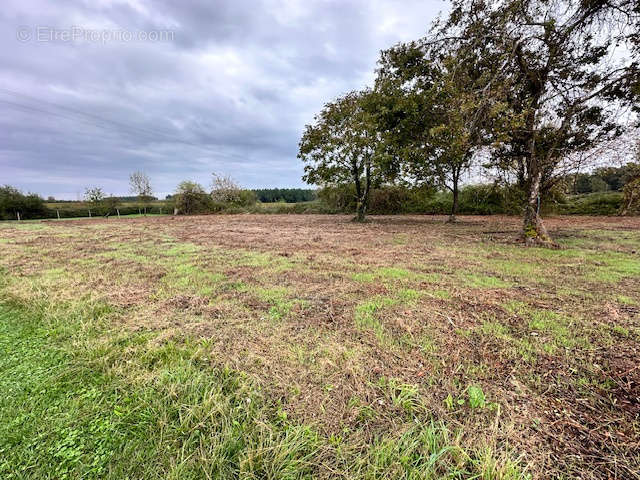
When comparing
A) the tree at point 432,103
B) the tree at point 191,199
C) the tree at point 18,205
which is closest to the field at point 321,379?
the tree at point 432,103

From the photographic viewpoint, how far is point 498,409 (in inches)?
67.3

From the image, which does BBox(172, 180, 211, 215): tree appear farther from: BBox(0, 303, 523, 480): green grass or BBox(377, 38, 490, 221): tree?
BBox(0, 303, 523, 480): green grass

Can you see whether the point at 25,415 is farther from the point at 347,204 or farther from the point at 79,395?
the point at 347,204

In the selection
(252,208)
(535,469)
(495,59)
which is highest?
(495,59)

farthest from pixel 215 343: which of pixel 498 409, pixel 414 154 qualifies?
pixel 414 154

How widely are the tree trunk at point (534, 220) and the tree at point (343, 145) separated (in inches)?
304

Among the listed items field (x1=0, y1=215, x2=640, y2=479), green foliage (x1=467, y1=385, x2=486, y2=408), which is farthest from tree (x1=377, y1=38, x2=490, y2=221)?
green foliage (x1=467, y1=385, x2=486, y2=408)

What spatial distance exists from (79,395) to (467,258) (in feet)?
23.3

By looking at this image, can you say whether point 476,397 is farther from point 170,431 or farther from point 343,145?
point 343,145

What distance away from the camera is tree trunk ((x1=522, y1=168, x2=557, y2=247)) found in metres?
7.84

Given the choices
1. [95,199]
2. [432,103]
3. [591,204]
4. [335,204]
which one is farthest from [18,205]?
[591,204]

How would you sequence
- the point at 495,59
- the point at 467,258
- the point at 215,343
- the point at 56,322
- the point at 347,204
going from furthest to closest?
1. the point at 347,204
2. the point at 495,59
3. the point at 467,258
4. the point at 56,322
5. the point at 215,343

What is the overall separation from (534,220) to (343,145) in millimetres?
11247

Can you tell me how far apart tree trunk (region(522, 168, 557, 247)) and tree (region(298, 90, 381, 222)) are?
7.72 metres
